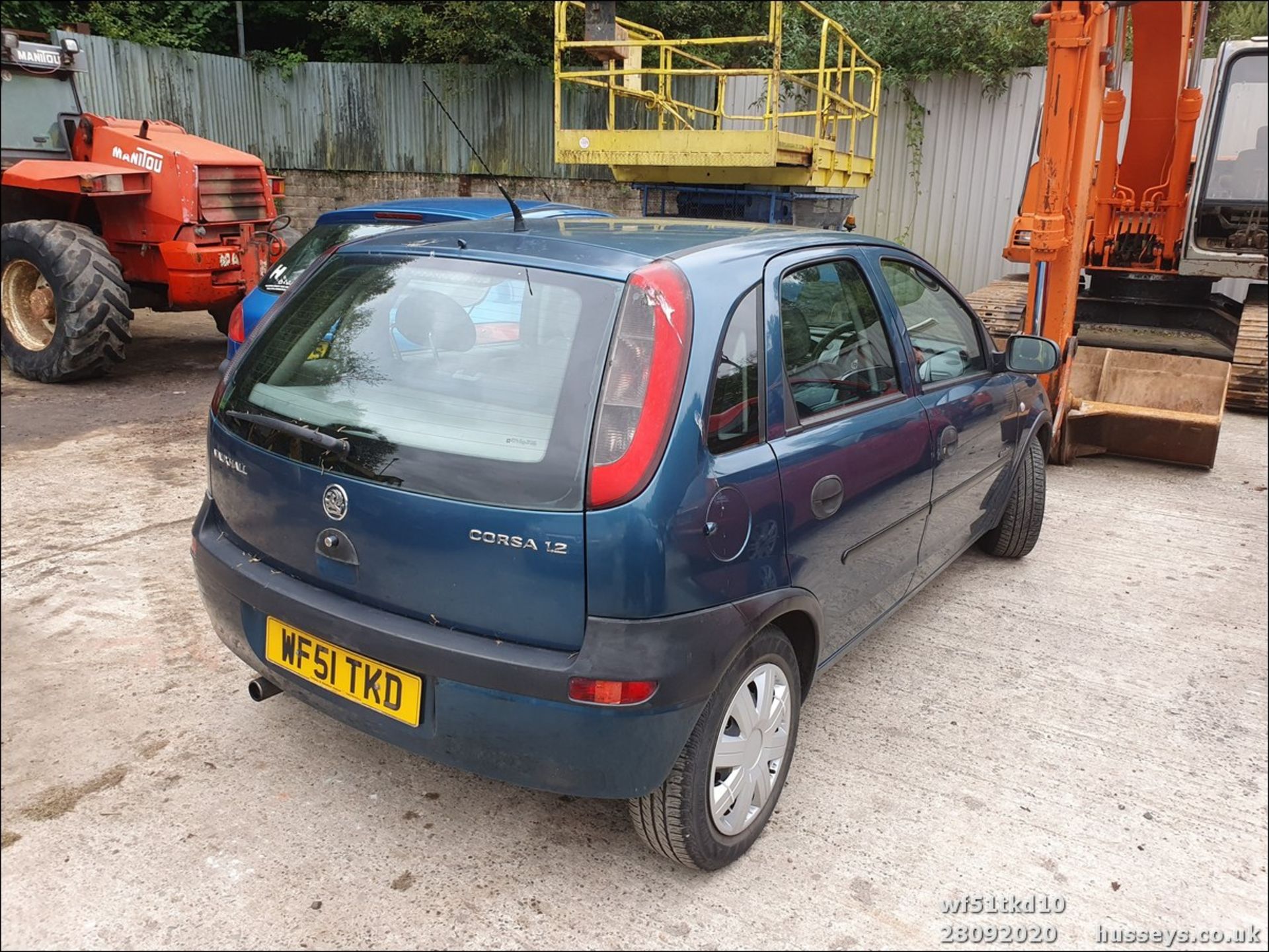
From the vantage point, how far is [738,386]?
2502 millimetres

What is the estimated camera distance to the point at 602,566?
7.14ft

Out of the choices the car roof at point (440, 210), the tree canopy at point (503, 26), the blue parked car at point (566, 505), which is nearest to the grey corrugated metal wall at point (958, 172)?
the tree canopy at point (503, 26)

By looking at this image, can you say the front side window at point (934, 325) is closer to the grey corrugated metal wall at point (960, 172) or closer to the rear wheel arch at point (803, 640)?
the rear wheel arch at point (803, 640)

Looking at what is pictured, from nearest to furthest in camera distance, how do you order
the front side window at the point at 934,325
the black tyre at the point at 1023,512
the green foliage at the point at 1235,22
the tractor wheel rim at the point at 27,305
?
the front side window at the point at 934,325 → the black tyre at the point at 1023,512 → the tractor wheel rim at the point at 27,305 → the green foliage at the point at 1235,22

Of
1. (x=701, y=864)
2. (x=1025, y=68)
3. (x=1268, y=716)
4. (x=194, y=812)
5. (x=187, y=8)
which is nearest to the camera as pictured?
(x=701, y=864)

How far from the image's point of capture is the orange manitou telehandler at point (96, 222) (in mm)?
7801

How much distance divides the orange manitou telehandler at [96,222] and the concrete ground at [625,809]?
3.82 m

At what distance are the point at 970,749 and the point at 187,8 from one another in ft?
64.0

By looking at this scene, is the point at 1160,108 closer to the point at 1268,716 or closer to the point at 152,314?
the point at 1268,716

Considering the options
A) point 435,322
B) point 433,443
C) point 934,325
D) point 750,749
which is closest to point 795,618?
point 750,749

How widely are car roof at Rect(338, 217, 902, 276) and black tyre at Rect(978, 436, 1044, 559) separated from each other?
2.06 meters

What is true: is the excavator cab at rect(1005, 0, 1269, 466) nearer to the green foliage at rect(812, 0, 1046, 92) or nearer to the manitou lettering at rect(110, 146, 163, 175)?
the green foliage at rect(812, 0, 1046, 92)

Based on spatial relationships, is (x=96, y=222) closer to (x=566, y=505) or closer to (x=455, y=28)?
(x=455, y=28)

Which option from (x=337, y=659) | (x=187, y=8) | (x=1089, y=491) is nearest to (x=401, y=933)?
(x=337, y=659)
